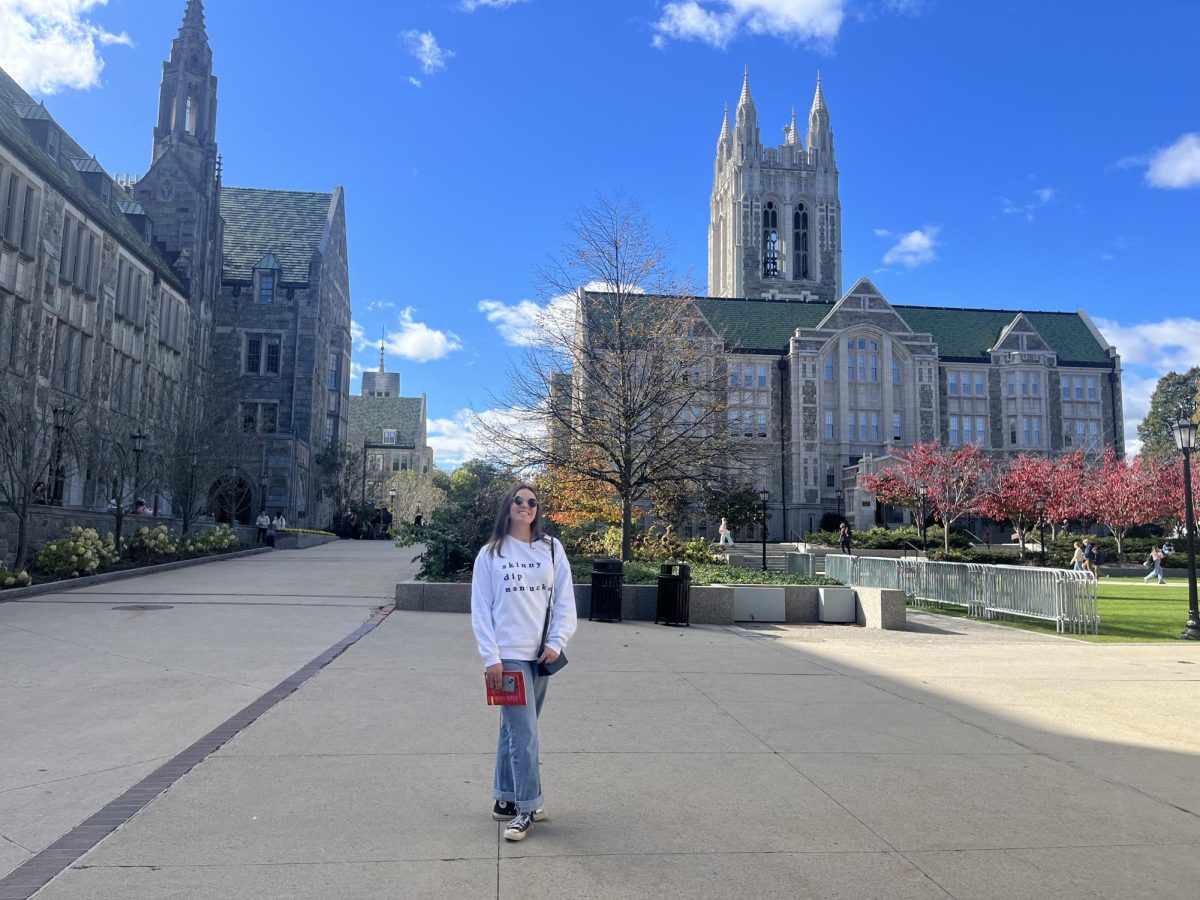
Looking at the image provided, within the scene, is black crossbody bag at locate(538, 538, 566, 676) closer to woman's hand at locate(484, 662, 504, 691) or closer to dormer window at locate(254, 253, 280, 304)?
woman's hand at locate(484, 662, 504, 691)

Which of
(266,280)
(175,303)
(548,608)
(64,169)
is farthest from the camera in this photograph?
(266,280)

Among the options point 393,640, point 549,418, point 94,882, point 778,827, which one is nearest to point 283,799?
point 94,882

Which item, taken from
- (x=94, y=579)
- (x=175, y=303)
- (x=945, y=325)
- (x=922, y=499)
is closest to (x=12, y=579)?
(x=94, y=579)

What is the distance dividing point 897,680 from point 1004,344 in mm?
69096

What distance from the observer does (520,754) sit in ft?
14.4

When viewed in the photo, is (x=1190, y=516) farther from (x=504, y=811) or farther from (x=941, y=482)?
(x=941, y=482)

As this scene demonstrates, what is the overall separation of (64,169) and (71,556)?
77.8ft

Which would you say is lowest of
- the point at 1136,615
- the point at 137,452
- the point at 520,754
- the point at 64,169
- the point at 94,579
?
the point at 1136,615

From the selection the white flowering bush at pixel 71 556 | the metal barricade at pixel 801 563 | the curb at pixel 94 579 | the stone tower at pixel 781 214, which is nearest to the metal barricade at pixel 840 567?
the metal barricade at pixel 801 563

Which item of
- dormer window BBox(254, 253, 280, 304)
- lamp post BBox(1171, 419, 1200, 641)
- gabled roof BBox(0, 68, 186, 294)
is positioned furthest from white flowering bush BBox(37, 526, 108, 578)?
dormer window BBox(254, 253, 280, 304)

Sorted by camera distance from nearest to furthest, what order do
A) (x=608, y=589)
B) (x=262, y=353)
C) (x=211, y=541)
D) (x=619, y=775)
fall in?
(x=619, y=775), (x=608, y=589), (x=211, y=541), (x=262, y=353)

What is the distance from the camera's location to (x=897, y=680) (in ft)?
32.0

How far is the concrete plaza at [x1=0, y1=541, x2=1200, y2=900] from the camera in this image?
12.9ft

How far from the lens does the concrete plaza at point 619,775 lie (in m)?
3.92
